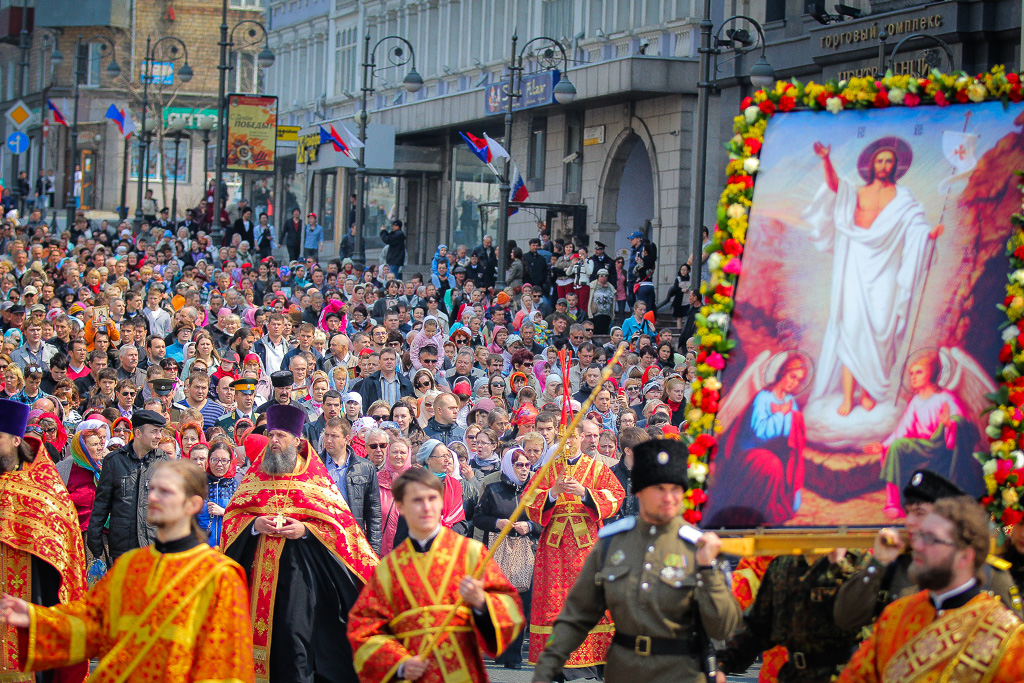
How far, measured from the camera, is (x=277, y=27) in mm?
55500

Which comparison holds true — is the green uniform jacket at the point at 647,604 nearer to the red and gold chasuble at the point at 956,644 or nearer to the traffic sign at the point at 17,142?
Result: the red and gold chasuble at the point at 956,644

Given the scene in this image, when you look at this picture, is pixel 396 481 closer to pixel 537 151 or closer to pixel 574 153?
pixel 574 153

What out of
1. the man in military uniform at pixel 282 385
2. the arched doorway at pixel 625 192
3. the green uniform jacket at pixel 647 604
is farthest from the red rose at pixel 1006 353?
the arched doorway at pixel 625 192

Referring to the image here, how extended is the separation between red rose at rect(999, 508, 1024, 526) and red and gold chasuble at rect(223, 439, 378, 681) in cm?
375

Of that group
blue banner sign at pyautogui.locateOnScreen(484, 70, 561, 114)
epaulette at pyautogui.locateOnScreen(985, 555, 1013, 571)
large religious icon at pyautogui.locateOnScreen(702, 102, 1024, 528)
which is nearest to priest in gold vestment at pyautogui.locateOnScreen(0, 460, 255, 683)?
large religious icon at pyautogui.locateOnScreen(702, 102, 1024, 528)

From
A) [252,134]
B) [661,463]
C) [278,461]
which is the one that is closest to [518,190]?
[252,134]

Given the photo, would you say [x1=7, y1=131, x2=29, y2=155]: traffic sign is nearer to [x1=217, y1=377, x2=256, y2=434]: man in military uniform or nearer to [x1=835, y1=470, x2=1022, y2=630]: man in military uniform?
[x1=217, y1=377, x2=256, y2=434]: man in military uniform

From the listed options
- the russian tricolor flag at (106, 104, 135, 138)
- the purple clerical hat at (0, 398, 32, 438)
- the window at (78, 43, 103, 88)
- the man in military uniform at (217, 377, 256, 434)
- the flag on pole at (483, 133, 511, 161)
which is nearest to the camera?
the purple clerical hat at (0, 398, 32, 438)

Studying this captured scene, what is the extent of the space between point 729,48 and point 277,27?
1157 inches

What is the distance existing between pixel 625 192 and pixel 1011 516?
28.7 m

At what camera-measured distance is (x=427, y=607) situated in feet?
21.5

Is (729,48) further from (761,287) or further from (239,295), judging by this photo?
(761,287)

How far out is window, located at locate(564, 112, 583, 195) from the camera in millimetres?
35312

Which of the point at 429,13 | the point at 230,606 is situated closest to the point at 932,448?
the point at 230,606
